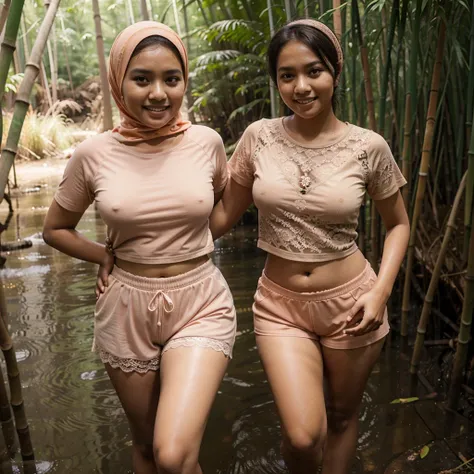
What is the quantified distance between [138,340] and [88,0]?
64.7 ft

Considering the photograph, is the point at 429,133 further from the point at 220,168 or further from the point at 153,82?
the point at 153,82

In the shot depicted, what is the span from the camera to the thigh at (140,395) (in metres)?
1.69

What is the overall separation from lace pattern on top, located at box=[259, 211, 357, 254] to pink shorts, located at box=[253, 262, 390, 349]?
124 mm

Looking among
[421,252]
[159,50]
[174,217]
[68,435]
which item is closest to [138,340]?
[174,217]

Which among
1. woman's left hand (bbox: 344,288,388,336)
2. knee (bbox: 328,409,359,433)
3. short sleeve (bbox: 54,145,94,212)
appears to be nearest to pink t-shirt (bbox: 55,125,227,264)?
short sleeve (bbox: 54,145,94,212)

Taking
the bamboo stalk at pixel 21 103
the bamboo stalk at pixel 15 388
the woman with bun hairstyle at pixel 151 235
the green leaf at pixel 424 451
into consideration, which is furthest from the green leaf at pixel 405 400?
the bamboo stalk at pixel 21 103

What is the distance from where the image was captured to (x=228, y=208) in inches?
76.6

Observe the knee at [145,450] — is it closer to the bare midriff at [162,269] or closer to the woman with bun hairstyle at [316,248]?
the woman with bun hairstyle at [316,248]

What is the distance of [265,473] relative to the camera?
229cm

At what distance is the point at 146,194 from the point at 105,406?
5.04ft

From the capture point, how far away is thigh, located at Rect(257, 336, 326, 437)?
5.52ft

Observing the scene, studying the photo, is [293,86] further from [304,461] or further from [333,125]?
[304,461]

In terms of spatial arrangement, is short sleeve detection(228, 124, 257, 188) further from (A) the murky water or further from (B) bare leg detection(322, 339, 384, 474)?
(A) the murky water

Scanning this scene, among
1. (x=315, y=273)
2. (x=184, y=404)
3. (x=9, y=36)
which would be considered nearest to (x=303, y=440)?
(x=184, y=404)
